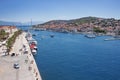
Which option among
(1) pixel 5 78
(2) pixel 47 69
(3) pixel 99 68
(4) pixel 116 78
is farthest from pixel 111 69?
(1) pixel 5 78

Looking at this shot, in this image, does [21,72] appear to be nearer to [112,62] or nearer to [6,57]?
[6,57]

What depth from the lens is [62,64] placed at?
40.2m

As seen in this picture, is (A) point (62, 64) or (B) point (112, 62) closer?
(A) point (62, 64)

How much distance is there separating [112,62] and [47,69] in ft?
43.5

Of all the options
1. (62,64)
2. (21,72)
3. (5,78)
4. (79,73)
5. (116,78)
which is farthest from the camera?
(62,64)

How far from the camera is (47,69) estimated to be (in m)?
36.2

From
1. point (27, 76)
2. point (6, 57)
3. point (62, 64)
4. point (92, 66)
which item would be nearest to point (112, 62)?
point (92, 66)

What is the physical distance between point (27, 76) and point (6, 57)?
1360 cm

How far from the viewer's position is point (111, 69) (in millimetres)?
37562

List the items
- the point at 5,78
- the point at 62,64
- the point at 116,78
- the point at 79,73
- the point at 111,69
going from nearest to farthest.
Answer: the point at 5,78 < the point at 116,78 < the point at 79,73 < the point at 111,69 < the point at 62,64

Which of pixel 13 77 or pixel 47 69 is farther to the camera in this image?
pixel 47 69

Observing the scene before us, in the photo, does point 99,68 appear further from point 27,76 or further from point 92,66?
point 27,76

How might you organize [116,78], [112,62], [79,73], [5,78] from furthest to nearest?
[112,62] < [79,73] < [116,78] < [5,78]

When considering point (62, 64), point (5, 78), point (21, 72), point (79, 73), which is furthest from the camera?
point (62, 64)
